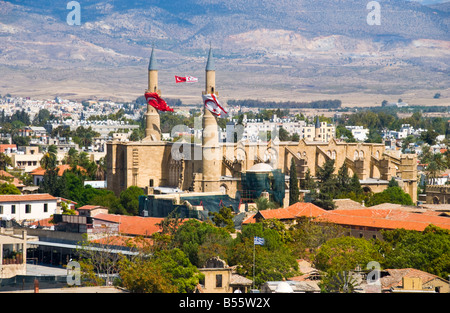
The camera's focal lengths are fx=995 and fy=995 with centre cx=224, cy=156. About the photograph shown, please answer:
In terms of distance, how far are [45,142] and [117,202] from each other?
67985 millimetres

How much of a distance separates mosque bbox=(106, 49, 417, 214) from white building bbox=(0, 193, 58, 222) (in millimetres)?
7486

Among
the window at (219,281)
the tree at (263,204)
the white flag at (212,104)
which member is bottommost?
the tree at (263,204)

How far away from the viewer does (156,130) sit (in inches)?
2948

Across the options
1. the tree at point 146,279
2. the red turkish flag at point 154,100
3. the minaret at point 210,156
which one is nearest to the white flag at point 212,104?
the minaret at point 210,156

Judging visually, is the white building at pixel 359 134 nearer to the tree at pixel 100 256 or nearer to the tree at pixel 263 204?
the tree at pixel 263 204

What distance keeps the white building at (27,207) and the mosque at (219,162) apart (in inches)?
295

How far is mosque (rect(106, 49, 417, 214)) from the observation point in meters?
64.8

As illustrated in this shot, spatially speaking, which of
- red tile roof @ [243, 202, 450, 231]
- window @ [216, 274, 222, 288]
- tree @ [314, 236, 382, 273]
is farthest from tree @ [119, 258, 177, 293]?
red tile roof @ [243, 202, 450, 231]

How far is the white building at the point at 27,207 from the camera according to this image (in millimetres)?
56688

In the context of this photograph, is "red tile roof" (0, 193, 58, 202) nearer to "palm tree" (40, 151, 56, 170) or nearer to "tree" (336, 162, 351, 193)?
"tree" (336, 162, 351, 193)

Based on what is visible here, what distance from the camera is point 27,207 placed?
5762 centimetres

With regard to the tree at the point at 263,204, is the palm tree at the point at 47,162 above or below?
above

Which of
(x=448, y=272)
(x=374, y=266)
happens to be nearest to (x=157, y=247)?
(x=374, y=266)
